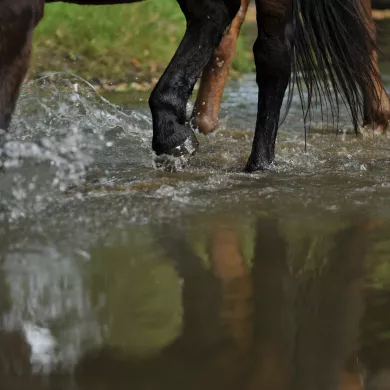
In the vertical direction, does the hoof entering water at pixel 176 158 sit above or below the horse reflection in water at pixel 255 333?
above

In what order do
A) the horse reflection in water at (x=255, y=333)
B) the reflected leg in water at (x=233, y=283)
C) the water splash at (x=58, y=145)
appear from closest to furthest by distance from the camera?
the horse reflection in water at (x=255, y=333) → the reflected leg in water at (x=233, y=283) → the water splash at (x=58, y=145)

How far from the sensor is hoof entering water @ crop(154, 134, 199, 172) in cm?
335

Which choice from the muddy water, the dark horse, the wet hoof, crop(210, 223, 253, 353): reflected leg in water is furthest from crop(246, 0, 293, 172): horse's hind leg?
crop(210, 223, 253, 353): reflected leg in water

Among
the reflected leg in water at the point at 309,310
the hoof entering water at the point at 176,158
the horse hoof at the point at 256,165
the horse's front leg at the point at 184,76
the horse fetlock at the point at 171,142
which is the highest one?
the horse's front leg at the point at 184,76

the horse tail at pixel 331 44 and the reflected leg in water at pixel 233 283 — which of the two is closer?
the reflected leg in water at pixel 233 283

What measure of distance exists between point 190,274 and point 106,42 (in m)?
6.47

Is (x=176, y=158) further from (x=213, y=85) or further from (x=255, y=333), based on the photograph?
(x=255, y=333)

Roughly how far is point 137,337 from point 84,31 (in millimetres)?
6991

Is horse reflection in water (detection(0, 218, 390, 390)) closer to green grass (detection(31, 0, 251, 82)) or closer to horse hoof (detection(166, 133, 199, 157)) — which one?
horse hoof (detection(166, 133, 199, 157))

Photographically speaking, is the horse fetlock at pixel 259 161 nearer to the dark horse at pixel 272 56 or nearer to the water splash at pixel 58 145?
the dark horse at pixel 272 56


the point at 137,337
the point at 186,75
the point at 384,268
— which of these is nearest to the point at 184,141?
the point at 186,75

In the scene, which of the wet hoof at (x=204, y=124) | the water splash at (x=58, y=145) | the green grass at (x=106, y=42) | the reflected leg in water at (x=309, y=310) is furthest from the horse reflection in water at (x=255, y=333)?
the green grass at (x=106, y=42)

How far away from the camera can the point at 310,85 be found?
12.0 feet

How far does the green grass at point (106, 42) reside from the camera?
25.2 feet
